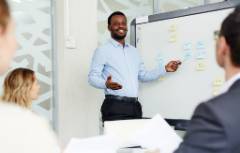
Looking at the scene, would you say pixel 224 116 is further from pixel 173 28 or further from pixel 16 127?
pixel 173 28

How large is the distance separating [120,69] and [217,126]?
2.42m

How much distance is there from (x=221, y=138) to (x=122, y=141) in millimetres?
847

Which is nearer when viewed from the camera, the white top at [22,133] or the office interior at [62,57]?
the white top at [22,133]

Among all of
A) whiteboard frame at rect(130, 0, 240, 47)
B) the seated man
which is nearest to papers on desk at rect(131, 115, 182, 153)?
the seated man

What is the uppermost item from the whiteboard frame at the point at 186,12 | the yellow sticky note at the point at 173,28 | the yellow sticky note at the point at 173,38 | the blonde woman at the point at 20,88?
the whiteboard frame at the point at 186,12

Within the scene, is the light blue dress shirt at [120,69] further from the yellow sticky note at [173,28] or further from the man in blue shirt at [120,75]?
the yellow sticky note at [173,28]

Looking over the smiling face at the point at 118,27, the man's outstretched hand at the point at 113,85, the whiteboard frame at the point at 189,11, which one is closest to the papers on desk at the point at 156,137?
the whiteboard frame at the point at 189,11

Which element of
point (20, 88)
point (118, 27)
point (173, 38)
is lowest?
point (20, 88)

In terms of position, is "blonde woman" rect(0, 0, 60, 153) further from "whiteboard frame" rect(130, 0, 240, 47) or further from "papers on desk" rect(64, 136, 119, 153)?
"whiteboard frame" rect(130, 0, 240, 47)

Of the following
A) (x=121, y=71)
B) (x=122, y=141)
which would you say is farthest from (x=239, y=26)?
(x=121, y=71)

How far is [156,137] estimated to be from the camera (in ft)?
5.06

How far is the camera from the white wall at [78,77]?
379 cm

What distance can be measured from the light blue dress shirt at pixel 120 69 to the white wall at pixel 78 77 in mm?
567

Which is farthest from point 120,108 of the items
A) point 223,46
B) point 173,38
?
point 223,46
